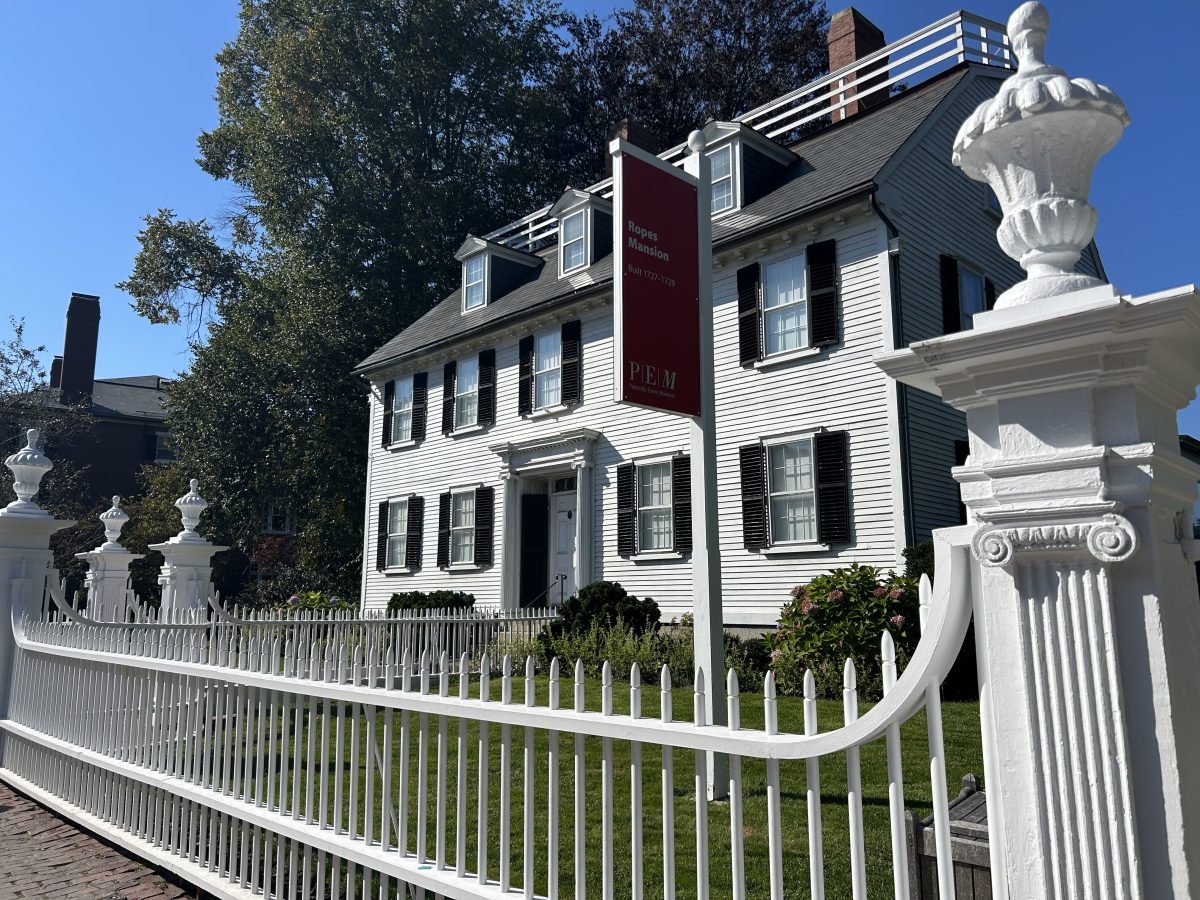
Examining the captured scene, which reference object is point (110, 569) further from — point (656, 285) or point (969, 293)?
point (969, 293)

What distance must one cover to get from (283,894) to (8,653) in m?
5.20

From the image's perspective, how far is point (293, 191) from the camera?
2980 cm

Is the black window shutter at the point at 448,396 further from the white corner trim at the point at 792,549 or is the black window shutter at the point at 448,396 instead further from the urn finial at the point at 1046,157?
the urn finial at the point at 1046,157

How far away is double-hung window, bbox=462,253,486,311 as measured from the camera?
72.6ft

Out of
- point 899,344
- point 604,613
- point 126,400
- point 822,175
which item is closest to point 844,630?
point 604,613

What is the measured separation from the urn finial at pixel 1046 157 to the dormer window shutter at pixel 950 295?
42.4 ft

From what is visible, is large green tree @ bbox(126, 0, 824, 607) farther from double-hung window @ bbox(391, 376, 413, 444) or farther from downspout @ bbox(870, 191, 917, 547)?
downspout @ bbox(870, 191, 917, 547)

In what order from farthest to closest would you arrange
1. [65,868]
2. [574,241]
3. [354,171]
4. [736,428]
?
[354,171] < [574,241] < [736,428] < [65,868]

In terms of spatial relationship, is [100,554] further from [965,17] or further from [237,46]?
[237,46]

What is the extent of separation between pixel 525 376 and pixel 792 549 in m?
7.79

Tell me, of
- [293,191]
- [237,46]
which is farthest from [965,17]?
[237,46]

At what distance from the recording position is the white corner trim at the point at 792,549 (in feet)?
43.4

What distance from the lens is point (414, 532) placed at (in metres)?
21.5

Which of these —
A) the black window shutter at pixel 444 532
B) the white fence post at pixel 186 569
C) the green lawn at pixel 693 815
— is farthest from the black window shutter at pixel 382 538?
the green lawn at pixel 693 815
